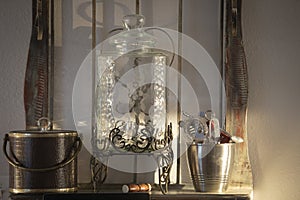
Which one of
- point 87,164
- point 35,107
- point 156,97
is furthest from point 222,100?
point 35,107

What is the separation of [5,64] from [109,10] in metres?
0.42

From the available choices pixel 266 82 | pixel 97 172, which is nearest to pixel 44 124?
pixel 97 172

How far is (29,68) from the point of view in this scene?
2.06 m

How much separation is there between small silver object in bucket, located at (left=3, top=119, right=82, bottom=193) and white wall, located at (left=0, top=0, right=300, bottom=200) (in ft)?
0.80

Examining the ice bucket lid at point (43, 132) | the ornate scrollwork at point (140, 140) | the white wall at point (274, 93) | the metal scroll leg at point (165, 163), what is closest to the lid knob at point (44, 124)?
the ice bucket lid at point (43, 132)

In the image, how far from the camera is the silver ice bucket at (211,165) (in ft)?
6.23

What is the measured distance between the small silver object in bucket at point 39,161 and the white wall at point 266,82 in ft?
0.80

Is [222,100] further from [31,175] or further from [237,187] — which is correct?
[31,175]

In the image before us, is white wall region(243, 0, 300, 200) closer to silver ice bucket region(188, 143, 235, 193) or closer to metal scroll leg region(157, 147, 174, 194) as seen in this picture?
silver ice bucket region(188, 143, 235, 193)

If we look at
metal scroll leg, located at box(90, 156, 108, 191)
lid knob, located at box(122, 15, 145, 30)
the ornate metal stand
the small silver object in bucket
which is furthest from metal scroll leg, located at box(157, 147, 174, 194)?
lid knob, located at box(122, 15, 145, 30)

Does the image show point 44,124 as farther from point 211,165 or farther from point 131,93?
point 211,165

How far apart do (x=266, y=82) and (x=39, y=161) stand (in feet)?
2.80

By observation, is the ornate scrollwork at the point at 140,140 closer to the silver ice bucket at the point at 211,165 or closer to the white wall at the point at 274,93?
the silver ice bucket at the point at 211,165

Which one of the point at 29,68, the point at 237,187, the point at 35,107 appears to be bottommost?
the point at 237,187
